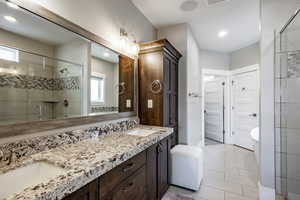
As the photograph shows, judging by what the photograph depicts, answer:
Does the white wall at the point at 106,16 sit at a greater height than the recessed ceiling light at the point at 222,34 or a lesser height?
lesser

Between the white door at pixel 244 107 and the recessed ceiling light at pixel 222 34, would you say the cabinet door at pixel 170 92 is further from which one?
the white door at pixel 244 107

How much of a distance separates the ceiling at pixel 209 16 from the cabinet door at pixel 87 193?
2.35m

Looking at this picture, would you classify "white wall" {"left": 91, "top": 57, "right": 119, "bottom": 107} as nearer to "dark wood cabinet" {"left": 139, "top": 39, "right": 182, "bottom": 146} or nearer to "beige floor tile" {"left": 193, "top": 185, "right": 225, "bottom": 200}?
"dark wood cabinet" {"left": 139, "top": 39, "right": 182, "bottom": 146}

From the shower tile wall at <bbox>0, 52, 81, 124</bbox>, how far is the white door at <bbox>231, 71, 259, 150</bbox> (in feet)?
13.1

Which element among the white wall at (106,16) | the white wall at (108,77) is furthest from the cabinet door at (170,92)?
the white wall at (108,77)

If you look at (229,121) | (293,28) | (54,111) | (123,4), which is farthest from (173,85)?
(229,121)

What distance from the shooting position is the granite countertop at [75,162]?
1.97 feet

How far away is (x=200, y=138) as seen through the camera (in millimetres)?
3785

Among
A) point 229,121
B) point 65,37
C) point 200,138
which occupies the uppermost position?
point 65,37

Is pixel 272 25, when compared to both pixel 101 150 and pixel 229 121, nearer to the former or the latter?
pixel 101 150

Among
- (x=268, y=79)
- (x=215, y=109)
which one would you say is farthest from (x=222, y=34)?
(x=215, y=109)

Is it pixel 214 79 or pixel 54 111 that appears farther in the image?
pixel 214 79

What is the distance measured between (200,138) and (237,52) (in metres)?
2.59

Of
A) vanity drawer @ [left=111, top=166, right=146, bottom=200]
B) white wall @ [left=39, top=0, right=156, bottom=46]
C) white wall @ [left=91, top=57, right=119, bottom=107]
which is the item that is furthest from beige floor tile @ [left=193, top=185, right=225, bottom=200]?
white wall @ [left=39, top=0, right=156, bottom=46]
